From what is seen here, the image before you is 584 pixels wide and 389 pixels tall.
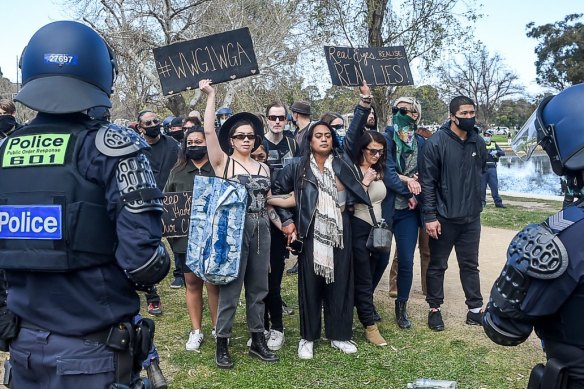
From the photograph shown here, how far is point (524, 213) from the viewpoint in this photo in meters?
12.1

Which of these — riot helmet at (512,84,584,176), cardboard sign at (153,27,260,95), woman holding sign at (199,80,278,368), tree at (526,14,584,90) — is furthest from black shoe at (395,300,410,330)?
tree at (526,14,584,90)

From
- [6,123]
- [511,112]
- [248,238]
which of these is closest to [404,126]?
[248,238]

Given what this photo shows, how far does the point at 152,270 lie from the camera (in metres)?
2.32

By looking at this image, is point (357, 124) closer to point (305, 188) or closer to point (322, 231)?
point (305, 188)

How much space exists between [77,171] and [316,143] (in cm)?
286

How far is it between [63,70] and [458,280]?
6.02 m

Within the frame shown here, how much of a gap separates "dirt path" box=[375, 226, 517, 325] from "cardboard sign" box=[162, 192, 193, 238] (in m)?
2.36

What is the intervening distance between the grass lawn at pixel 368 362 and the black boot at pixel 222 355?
0.06m

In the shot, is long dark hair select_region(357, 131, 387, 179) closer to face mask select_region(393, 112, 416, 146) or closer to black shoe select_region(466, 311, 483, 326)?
face mask select_region(393, 112, 416, 146)

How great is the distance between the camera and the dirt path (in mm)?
6176

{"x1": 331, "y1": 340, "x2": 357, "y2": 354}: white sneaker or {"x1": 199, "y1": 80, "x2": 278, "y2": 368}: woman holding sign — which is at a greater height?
{"x1": 199, "y1": 80, "x2": 278, "y2": 368}: woman holding sign

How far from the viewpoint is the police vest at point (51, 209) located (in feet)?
7.36

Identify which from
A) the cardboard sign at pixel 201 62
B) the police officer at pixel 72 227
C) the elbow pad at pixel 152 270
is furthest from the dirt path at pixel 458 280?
the police officer at pixel 72 227

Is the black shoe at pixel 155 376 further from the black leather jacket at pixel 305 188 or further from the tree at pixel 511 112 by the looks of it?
the tree at pixel 511 112
